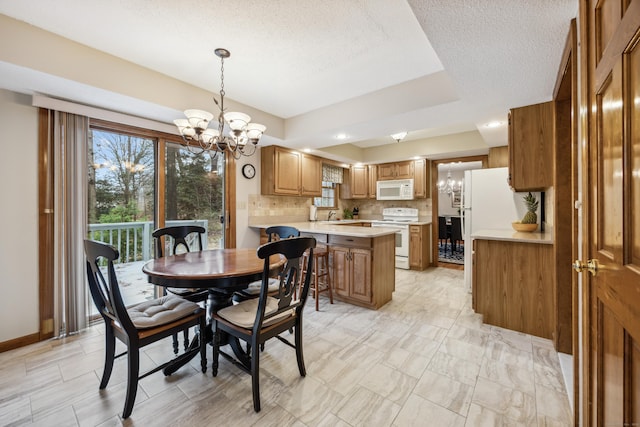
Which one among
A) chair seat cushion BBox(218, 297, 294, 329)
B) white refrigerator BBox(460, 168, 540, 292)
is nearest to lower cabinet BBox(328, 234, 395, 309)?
white refrigerator BBox(460, 168, 540, 292)

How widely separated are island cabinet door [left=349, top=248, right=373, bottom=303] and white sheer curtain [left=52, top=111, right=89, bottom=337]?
8.87ft

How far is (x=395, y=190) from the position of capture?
17.3 feet

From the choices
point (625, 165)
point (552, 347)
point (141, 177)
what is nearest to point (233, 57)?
point (141, 177)

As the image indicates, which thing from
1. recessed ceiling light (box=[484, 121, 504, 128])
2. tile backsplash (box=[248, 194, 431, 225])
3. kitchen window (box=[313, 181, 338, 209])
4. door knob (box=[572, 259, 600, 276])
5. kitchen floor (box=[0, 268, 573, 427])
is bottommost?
kitchen floor (box=[0, 268, 573, 427])

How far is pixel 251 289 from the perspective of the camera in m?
2.20

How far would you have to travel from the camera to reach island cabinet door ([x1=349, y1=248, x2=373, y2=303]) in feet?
9.62

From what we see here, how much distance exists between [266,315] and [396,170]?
4.47 meters

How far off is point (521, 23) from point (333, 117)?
2.00m

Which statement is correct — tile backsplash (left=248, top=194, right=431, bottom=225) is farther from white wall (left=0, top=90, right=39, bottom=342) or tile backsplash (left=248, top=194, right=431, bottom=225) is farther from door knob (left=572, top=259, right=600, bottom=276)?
door knob (left=572, top=259, right=600, bottom=276)

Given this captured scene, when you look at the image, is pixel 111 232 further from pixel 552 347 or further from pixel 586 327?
pixel 552 347

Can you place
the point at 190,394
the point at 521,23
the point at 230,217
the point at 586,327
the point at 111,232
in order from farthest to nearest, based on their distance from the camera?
1. the point at 230,217
2. the point at 111,232
3. the point at 190,394
4. the point at 521,23
5. the point at 586,327

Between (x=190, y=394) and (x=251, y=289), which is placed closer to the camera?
(x=190, y=394)

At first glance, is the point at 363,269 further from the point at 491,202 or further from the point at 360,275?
the point at 491,202

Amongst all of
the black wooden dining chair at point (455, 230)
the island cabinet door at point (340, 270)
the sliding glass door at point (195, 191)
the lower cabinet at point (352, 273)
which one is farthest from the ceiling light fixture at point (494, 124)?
the black wooden dining chair at point (455, 230)
